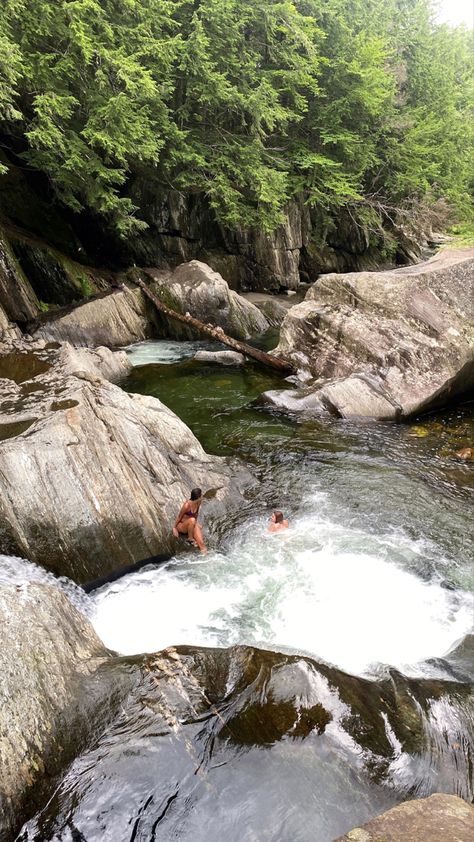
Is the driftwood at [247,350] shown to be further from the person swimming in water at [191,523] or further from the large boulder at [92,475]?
the person swimming in water at [191,523]

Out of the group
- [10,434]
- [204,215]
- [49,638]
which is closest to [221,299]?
[204,215]

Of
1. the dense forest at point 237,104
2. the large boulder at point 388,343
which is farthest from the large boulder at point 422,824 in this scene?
the dense forest at point 237,104

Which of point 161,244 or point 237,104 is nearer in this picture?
point 237,104

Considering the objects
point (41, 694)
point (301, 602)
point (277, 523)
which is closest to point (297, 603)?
point (301, 602)

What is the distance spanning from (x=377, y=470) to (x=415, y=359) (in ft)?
11.8

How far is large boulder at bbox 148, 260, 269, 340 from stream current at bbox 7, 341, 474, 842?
3.99 meters

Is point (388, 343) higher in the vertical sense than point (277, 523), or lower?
higher

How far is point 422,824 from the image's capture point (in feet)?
8.82

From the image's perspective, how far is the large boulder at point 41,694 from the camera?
10.5 ft

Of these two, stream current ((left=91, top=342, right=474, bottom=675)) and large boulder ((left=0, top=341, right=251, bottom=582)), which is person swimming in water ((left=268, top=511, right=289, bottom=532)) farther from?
large boulder ((left=0, top=341, right=251, bottom=582))

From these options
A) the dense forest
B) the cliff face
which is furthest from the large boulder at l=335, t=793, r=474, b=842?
the cliff face

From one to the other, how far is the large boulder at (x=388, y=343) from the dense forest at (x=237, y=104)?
280 inches

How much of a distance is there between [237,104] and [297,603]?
17.3m

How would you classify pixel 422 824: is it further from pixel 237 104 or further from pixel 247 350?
pixel 237 104
